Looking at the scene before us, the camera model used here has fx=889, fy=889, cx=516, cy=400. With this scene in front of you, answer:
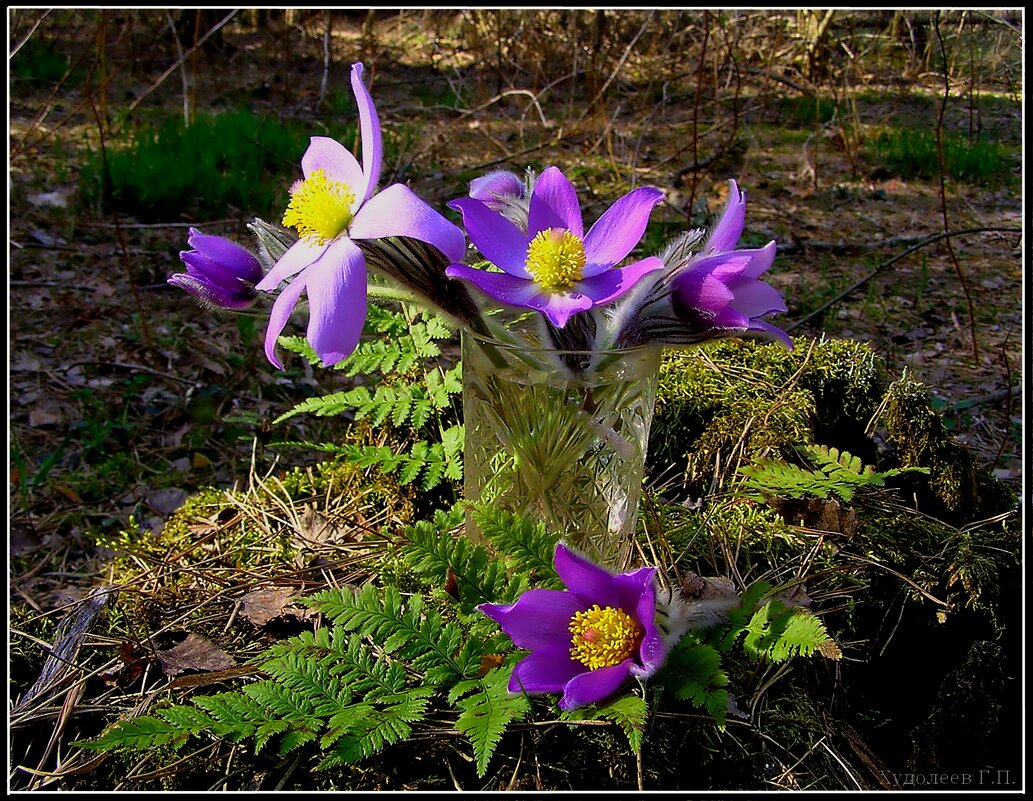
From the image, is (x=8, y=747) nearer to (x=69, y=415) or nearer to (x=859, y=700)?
(x=859, y=700)

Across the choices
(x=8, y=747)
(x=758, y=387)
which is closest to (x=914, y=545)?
(x=758, y=387)

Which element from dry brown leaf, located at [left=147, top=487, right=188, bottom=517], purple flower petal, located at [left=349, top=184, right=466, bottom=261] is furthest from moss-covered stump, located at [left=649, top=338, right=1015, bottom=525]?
dry brown leaf, located at [left=147, top=487, right=188, bottom=517]

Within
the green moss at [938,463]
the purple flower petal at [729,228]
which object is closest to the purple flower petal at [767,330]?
the purple flower petal at [729,228]

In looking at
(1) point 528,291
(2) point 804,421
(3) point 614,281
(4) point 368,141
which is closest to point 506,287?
(1) point 528,291

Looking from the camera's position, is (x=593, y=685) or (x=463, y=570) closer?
(x=593, y=685)

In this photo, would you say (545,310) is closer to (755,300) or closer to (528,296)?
(528,296)

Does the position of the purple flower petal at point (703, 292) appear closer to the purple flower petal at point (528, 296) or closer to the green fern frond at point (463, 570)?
the purple flower petal at point (528, 296)
